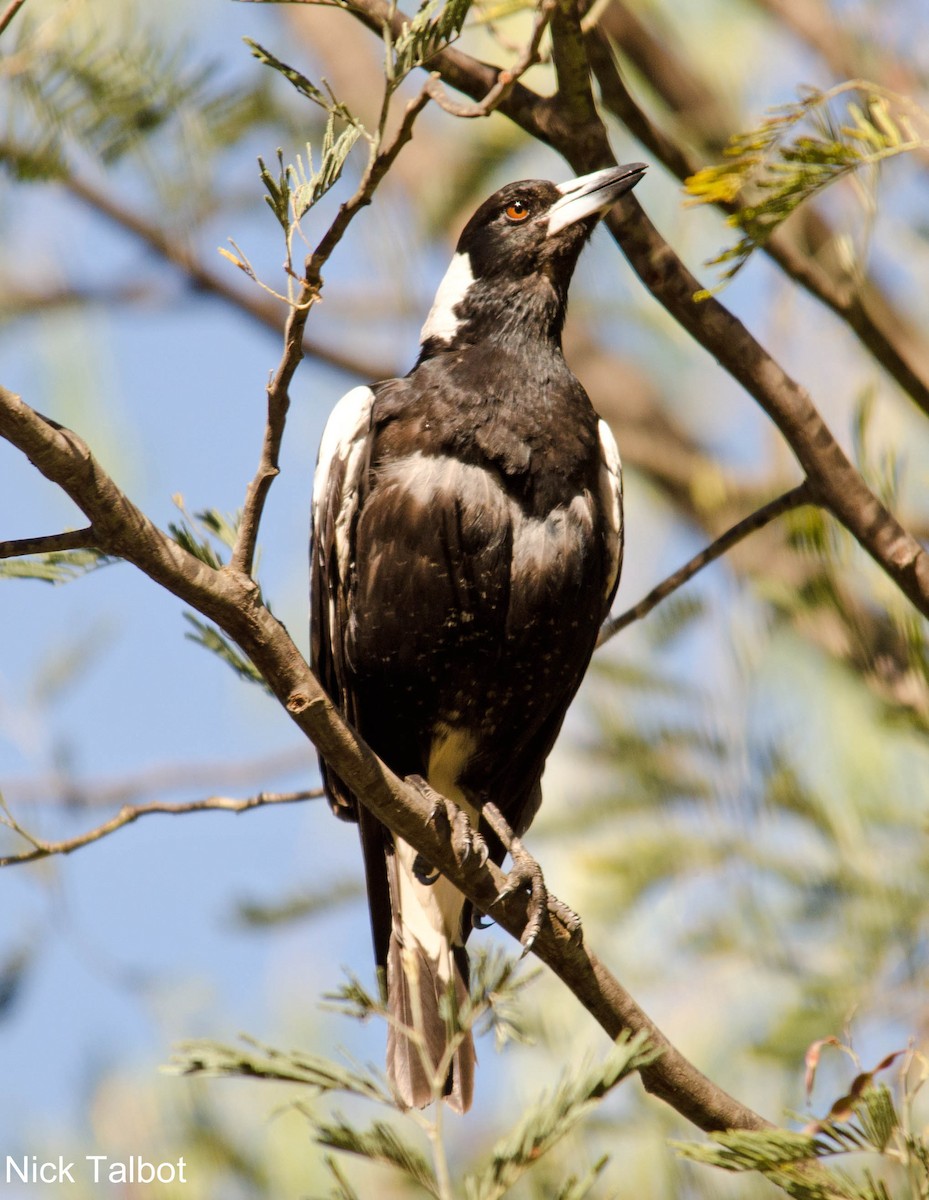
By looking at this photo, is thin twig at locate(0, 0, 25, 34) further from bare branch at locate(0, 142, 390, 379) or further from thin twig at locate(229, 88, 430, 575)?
bare branch at locate(0, 142, 390, 379)

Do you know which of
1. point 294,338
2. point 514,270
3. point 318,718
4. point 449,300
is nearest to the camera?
point 294,338

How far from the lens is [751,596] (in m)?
3.62

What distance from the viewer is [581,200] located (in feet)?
10.8

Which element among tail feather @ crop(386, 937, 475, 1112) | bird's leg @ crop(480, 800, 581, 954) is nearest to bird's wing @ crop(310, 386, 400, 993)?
tail feather @ crop(386, 937, 475, 1112)

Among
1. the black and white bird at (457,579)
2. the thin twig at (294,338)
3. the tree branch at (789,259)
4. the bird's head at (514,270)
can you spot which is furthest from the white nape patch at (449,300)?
the thin twig at (294,338)

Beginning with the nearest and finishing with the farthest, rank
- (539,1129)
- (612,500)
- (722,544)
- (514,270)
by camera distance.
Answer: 1. (539,1129)
2. (722,544)
3. (612,500)
4. (514,270)

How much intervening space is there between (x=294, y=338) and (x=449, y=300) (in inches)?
77.6

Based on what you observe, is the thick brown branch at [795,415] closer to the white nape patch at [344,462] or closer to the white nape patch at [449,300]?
the white nape patch at [344,462]

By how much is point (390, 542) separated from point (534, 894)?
837 millimetres

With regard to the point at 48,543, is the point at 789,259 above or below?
above

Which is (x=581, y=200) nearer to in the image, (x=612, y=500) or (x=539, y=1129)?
(x=612, y=500)

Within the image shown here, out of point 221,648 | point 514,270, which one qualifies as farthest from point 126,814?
point 514,270

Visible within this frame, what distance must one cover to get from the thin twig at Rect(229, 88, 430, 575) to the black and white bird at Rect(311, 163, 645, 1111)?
1012 mm

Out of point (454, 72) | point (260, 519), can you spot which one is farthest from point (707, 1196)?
point (454, 72)
